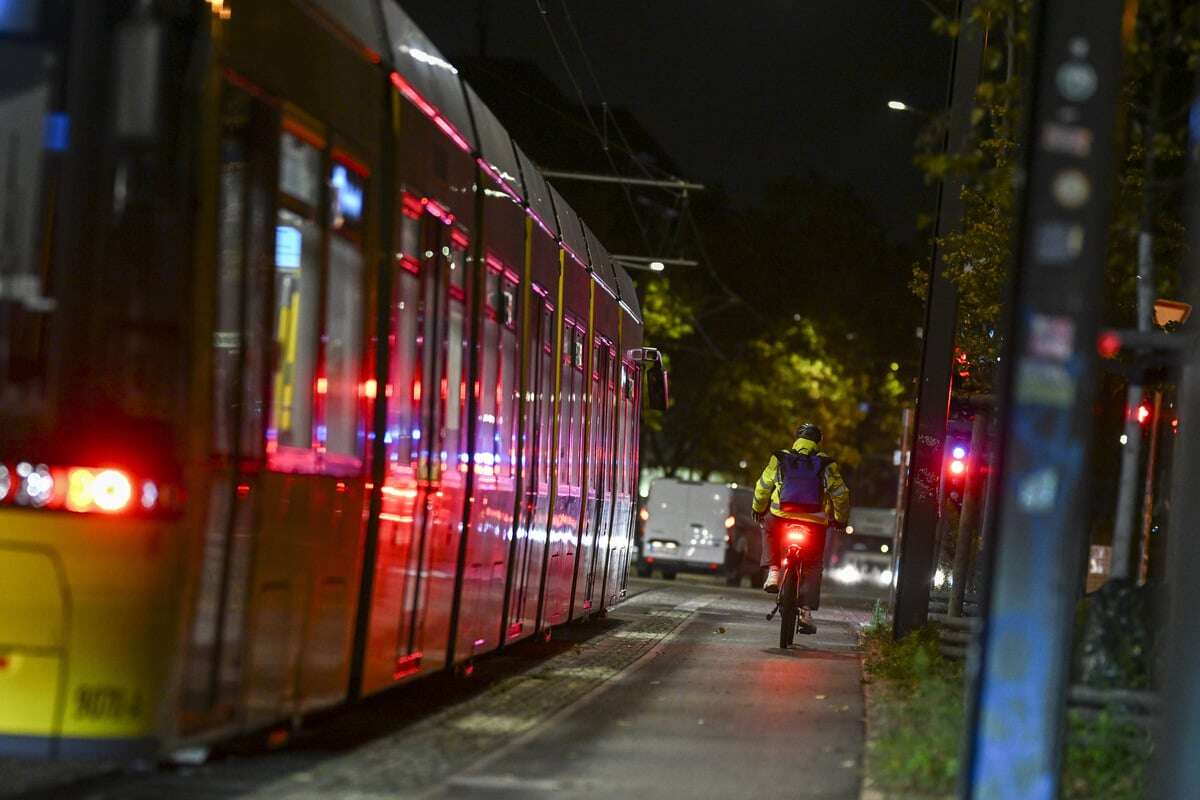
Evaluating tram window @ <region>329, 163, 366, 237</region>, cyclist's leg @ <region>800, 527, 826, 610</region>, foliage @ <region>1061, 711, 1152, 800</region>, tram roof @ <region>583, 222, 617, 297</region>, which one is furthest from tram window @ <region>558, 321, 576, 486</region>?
foliage @ <region>1061, 711, 1152, 800</region>

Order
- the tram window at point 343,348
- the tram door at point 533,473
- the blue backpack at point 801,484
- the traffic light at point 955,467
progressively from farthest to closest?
1. the traffic light at point 955,467
2. the blue backpack at point 801,484
3. the tram door at point 533,473
4. the tram window at point 343,348

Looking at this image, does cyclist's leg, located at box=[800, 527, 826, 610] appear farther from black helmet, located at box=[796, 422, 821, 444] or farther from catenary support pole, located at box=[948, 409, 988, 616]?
catenary support pole, located at box=[948, 409, 988, 616]

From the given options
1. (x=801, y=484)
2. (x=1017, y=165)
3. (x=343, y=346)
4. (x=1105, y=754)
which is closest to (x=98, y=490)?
(x=343, y=346)

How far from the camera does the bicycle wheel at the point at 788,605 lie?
18719 millimetres

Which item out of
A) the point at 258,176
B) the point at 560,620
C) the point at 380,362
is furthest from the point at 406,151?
the point at 560,620

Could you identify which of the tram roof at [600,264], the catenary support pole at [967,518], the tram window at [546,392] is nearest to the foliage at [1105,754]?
the tram window at [546,392]

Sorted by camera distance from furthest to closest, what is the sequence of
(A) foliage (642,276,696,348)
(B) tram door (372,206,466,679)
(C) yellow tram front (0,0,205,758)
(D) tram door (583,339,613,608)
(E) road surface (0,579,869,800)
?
(A) foliage (642,276,696,348) < (D) tram door (583,339,613,608) < (B) tram door (372,206,466,679) < (E) road surface (0,579,869,800) < (C) yellow tram front (0,0,205,758)

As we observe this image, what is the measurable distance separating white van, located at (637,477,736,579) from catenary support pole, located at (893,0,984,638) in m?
28.7

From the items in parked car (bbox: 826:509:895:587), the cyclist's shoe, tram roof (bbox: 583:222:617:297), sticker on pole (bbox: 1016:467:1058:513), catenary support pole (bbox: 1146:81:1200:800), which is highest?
tram roof (bbox: 583:222:617:297)

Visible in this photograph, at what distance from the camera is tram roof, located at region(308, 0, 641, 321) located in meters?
10.1

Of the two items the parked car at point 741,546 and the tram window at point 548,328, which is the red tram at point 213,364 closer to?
the tram window at point 548,328

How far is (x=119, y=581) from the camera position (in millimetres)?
7473

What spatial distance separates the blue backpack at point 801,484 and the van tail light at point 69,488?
1158 cm

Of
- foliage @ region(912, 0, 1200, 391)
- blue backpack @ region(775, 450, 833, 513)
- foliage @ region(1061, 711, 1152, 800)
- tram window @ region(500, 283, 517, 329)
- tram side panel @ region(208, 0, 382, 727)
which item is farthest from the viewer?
blue backpack @ region(775, 450, 833, 513)
